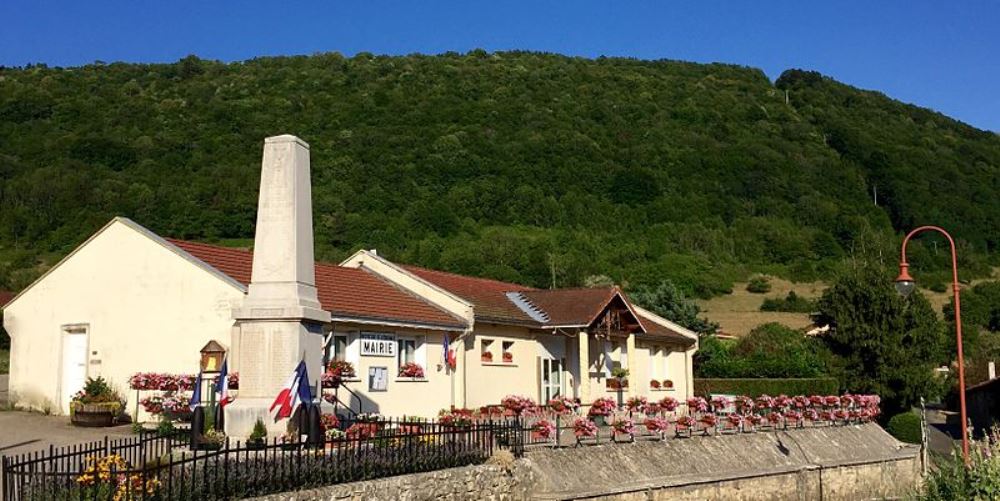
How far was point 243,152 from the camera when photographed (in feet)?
217

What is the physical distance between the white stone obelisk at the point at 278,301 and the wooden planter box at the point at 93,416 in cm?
737

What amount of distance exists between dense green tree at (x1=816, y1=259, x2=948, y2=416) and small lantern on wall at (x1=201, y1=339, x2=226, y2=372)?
2559 cm

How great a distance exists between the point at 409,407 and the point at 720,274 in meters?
53.8

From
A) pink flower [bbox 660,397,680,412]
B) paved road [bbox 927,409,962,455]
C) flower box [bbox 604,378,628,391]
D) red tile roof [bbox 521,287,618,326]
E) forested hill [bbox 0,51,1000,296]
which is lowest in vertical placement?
paved road [bbox 927,409,962,455]

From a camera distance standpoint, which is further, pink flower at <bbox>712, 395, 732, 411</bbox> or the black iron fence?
pink flower at <bbox>712, 395, 732, 411</bbox>

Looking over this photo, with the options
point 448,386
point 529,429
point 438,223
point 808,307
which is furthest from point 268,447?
point 808,307

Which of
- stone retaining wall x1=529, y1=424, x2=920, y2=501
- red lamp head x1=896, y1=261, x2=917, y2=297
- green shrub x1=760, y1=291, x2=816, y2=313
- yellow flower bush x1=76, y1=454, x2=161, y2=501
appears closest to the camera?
yellow flower bush x1=76, y1=454, x2=161, y2=501

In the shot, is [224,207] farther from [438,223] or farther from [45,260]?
[438,223]

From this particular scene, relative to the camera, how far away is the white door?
22.4m

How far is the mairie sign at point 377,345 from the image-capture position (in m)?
22.9

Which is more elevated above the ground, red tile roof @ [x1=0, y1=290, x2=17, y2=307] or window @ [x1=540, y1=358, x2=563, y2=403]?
red tile roof @ [x1=0, y1=290, x2=17, y2=307]

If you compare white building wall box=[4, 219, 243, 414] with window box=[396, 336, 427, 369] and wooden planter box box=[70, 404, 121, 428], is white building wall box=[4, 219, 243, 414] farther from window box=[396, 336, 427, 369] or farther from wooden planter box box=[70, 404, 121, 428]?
window box=[396, 336, 427, 369]

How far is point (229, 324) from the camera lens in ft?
67.4

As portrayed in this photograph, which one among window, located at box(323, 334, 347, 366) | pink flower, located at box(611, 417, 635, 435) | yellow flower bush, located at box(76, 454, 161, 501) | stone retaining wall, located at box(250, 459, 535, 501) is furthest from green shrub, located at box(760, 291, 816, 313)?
yellow flower bush, located at box(76, 454, 161, 501)
